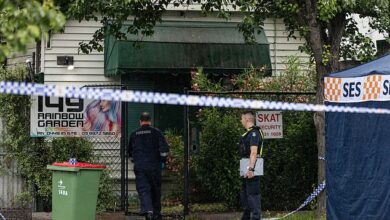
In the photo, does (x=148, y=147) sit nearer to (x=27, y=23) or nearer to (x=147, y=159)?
(x=147, y=159)

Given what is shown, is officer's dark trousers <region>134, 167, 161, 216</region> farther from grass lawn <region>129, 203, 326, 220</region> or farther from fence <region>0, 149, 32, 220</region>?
fence <region>0, 149, 32, 220</region>

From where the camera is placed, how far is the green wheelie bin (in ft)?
31.4

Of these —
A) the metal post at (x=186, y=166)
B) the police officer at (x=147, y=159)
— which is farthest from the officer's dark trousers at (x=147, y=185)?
the metal post at (x=186, y=166)

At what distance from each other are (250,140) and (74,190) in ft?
8.79

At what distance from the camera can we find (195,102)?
5871mm

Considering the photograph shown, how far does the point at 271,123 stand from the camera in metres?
11.6

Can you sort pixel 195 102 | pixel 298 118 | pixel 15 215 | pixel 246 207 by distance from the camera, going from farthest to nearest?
pixel 298 118, pixel 15 215, pixel 246 207, pixel 195 102

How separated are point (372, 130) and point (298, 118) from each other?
3968mm

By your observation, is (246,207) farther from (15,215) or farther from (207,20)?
(207,20)

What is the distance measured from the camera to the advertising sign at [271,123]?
Answer: 11.5m

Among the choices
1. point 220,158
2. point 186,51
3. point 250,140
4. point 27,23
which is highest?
point 186,51

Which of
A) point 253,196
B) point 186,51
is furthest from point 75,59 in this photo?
point 253,196

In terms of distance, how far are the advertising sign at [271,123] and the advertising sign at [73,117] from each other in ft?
8.31

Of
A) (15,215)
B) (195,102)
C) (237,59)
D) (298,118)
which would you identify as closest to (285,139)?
(298,118)
